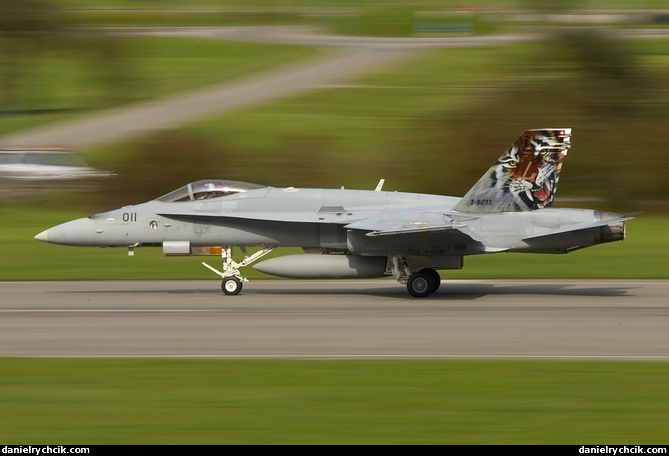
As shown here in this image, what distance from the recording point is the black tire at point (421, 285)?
776 inches

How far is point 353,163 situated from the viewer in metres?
39.4

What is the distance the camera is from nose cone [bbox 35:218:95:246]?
782 inches

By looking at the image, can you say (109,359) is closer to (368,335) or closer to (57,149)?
(368,335)

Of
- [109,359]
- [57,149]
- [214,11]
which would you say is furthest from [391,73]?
[109,359]

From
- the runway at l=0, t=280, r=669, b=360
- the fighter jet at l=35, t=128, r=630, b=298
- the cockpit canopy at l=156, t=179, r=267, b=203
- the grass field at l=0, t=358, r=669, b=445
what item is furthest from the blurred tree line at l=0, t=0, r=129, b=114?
the grass field at l=0, t=358, r=669, b=445

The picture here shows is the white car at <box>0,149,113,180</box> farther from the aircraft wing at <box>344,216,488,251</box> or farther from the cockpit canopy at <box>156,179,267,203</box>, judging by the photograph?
the aircraft wing at <box>344,216,488,251</box>

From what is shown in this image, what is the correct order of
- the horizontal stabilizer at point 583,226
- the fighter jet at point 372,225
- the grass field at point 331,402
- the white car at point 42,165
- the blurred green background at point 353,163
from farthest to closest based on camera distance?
the white car at point 42,165 → the fighter jet at point 372,225 → the horizontal stabilizer at point 583,226 → the blurred green background at point 353,163 → the grass field at point 331,402

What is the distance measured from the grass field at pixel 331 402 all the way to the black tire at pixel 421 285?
271 inches

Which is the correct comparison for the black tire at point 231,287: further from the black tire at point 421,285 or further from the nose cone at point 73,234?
the black tire at point 421,285

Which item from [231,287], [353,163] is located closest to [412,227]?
[231,287]

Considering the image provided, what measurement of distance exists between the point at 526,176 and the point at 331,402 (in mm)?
10154

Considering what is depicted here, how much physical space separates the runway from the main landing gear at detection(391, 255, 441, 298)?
27 cm

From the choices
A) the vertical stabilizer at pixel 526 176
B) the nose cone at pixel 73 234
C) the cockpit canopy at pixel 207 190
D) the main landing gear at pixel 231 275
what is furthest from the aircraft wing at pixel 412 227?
the nose cone at pixel 73 234

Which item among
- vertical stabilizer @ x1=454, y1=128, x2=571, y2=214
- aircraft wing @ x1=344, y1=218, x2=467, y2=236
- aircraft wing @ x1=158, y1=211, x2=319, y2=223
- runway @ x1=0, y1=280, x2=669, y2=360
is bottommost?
runway @ x1=0, y1=280, x2=669, y2=360
